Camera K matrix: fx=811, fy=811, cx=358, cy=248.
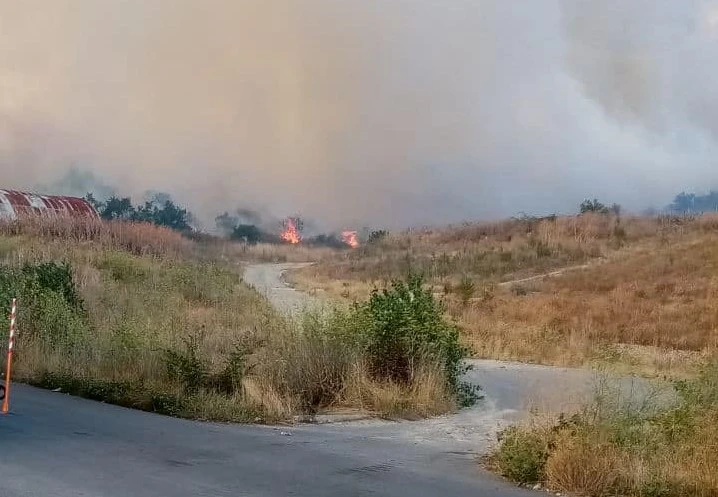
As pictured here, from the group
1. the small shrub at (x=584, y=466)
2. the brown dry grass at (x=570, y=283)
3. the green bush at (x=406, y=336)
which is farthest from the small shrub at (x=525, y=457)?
the brown dry grass at (x=570, y=283)

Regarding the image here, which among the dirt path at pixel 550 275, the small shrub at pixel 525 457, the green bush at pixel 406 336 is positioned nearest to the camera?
the small shrub at pixel 525 457

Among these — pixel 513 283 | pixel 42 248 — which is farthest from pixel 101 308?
pixel 513 283

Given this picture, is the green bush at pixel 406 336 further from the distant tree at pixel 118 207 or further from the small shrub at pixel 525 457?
the distant tree at pixel 118 207

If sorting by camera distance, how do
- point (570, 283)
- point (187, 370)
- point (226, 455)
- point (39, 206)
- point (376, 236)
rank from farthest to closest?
1. point (376, 236)
2. point (570, 283)
3. point (39, 206)
4. point (187, 370)
5. point (226, 455)

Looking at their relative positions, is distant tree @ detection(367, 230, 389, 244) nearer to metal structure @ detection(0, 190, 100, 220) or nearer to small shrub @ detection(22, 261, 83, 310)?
metal structure @ detection(0, 190, 100, 220)

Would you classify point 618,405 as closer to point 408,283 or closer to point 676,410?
point 676,410

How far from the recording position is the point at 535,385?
1566cm

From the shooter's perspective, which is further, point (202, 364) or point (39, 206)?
point (39, 206)

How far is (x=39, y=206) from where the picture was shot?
44906 mm

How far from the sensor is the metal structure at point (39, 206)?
41.7 meters

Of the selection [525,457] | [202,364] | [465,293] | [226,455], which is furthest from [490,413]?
[465,293]

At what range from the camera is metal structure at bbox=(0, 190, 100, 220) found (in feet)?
137

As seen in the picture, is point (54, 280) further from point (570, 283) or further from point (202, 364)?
point (570, 283)

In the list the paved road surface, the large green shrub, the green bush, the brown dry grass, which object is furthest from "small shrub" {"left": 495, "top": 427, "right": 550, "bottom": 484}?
the brown dry grass
